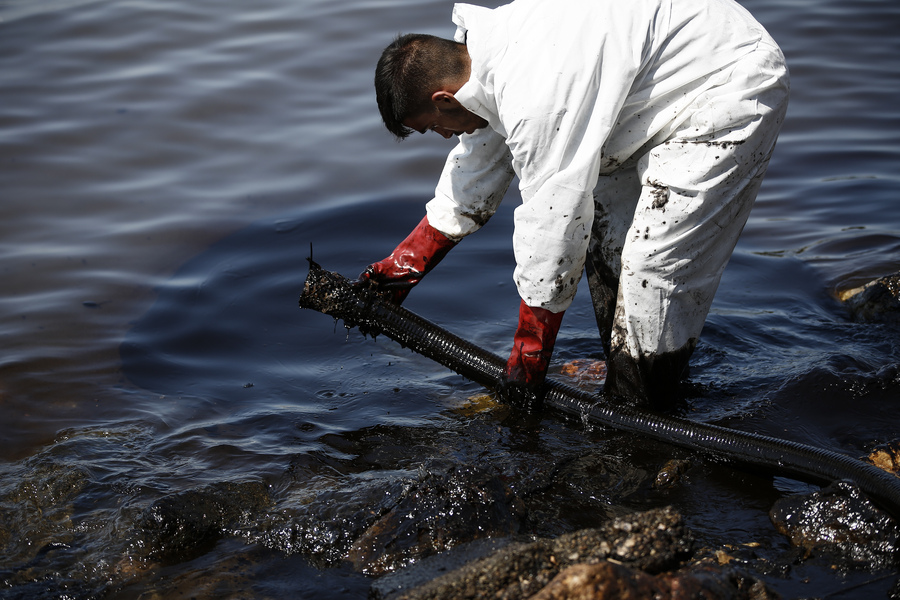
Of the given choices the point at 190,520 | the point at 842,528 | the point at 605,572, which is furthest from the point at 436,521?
the point at 842,528

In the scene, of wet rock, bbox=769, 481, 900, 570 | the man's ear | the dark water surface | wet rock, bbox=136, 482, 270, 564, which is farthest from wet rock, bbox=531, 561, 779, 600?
the man's ear

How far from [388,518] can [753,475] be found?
60.3 inches

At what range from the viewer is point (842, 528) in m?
2.79

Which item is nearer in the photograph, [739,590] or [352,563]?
[739,590]

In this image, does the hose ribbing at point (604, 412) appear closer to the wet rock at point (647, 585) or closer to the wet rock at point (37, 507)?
the wet rock at point (647, 585)

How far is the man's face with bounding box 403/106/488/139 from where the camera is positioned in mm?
3385

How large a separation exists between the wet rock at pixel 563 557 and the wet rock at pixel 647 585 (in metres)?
0.08

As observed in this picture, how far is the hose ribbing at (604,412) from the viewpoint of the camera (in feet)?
10.1

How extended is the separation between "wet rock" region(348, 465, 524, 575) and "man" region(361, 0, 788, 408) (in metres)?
0.78

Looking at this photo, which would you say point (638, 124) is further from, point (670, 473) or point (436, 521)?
point (436, 521)

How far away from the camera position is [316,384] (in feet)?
14.7

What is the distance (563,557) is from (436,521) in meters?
0.63

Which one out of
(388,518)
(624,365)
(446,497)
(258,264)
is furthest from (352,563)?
(258,264)

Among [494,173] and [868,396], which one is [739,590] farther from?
[494,173]
